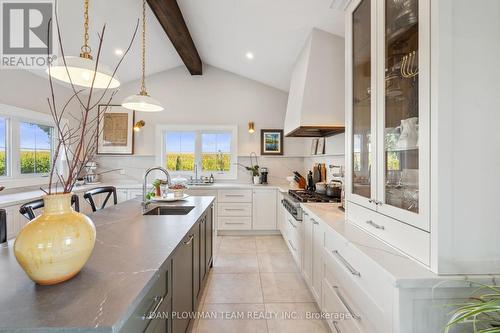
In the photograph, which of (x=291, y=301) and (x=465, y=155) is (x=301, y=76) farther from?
(x=291, y=301)

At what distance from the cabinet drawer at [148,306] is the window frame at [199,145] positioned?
3551mm

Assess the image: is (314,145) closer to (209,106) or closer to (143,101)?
(209,106)

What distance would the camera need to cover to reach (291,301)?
7.17 feet

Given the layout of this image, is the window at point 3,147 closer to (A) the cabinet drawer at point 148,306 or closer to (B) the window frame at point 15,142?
(B) the window frame at point 15,142

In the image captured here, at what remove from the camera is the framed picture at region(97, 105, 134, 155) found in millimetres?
4535

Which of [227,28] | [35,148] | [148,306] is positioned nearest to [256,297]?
[148,306]

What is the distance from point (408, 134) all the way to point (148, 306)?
1435 mm

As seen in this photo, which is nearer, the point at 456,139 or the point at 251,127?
the point at 456,139

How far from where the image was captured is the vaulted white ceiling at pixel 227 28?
2451 mm

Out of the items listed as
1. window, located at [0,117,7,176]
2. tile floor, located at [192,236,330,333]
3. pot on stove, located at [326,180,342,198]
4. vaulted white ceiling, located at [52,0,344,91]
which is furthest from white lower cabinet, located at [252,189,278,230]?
window, located at [0,117,7,176]

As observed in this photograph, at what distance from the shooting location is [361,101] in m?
1.63

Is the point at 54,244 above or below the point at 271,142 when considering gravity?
below

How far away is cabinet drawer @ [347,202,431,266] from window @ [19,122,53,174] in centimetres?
438

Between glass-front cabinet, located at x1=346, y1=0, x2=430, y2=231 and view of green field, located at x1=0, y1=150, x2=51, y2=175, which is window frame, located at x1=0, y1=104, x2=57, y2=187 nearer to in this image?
view of green field, located at x1=0, y1=150, x2=51, y2=175
